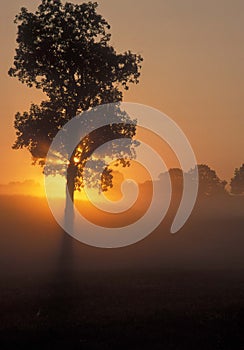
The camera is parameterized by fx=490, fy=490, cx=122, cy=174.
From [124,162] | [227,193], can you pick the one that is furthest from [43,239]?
[227,193]

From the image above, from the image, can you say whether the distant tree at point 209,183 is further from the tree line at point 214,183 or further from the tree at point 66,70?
the tree at point 66,70

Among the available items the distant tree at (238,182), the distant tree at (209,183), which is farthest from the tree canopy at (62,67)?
the distant tree at (238,182)

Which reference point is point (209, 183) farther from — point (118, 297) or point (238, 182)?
point (118, 297)

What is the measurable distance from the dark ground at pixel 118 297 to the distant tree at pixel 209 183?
128m

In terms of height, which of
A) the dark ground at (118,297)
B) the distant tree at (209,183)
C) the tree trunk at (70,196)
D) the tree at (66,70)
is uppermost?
the distant tree at (209,183)

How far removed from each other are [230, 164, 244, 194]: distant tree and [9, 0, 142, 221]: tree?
153483 millimetres

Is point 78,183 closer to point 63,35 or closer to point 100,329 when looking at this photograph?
point 63,35

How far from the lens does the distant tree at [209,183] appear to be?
181625mm

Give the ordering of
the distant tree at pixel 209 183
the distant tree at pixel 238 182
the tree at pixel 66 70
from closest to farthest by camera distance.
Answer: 1. the tree at pixel 66 70
2. the distant tree at pixel 209 183
3. the distant tree at pixel 238 182

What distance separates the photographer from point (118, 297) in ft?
83.8

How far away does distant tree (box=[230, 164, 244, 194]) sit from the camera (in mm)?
191125

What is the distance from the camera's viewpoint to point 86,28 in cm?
4262

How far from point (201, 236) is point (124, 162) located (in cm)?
3184

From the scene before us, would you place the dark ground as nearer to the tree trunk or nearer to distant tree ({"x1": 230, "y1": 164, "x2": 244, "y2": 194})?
the tree trunk
